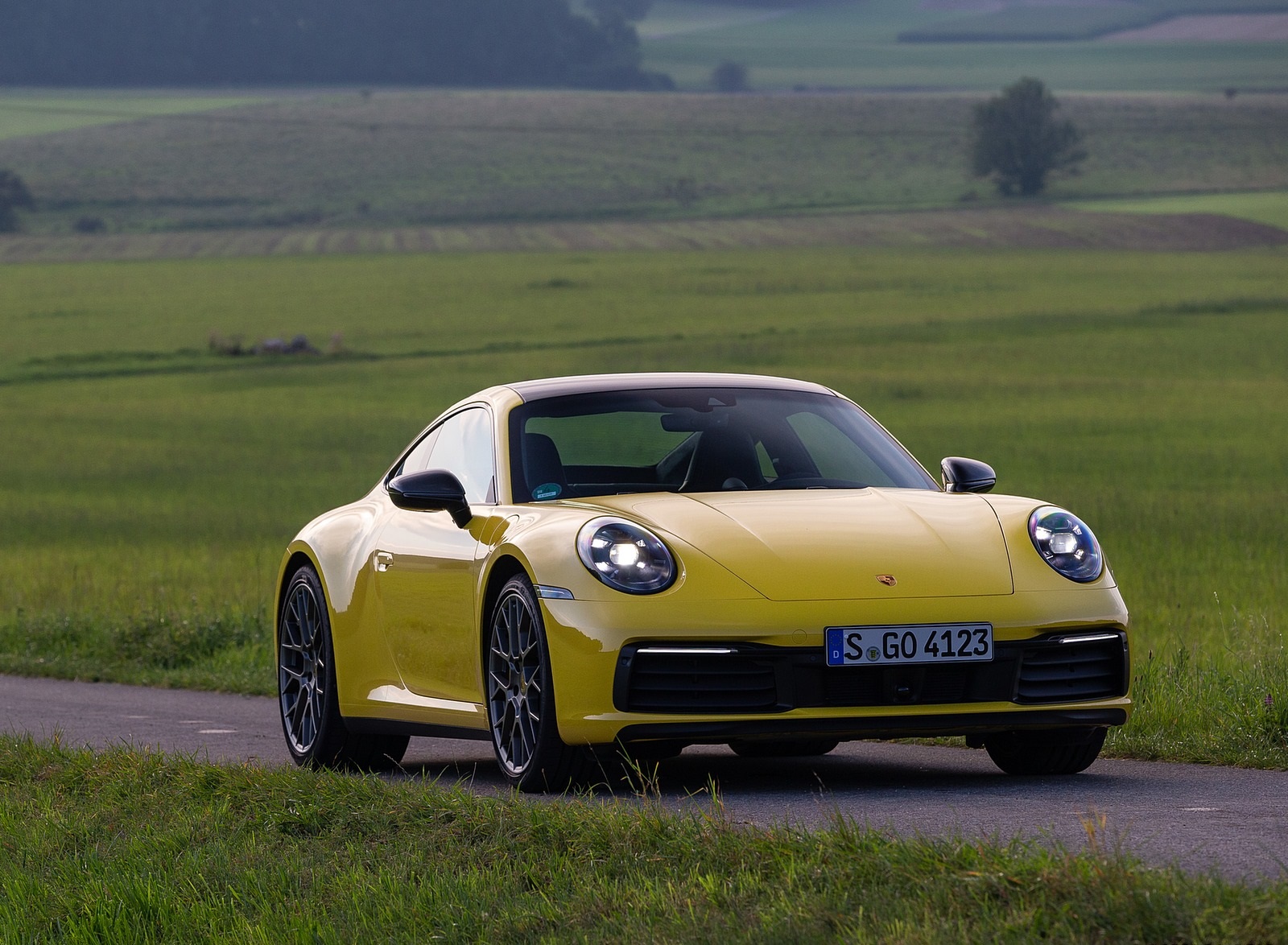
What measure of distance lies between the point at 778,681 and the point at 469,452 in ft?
7.14

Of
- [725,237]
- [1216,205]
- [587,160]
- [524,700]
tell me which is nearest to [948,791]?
[524,700]

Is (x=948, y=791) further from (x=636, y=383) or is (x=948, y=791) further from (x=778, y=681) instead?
(x=636, y=383)

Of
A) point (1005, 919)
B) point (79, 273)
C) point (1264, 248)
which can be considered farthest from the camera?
point (79, 273)

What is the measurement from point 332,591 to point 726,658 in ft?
7.99

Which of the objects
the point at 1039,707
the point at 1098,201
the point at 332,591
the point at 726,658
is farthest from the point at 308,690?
the point at 1098,201

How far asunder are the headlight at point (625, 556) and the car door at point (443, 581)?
2.36 ft

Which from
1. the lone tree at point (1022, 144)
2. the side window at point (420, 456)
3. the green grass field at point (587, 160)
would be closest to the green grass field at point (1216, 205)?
the green grass field at point (587, 160)

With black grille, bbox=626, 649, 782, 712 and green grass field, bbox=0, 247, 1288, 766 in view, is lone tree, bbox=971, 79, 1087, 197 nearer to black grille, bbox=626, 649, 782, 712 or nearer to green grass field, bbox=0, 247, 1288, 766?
green grass field, bbox=0, 247, 1288, 766

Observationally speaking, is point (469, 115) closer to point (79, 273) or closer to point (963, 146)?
point (963, 146)

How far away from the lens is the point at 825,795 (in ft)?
24.0

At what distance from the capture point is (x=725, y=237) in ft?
328

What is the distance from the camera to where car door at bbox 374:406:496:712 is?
805cm

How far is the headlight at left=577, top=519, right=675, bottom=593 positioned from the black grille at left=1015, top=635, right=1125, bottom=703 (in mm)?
1180

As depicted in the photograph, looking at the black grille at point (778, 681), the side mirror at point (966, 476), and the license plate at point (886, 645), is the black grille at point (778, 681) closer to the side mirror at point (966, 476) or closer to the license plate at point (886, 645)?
the license plate at point (886, 645)
